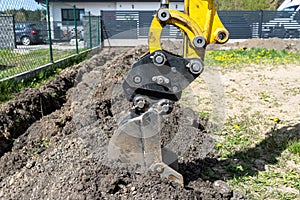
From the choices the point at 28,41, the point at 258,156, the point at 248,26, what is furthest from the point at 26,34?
the point at 248,26

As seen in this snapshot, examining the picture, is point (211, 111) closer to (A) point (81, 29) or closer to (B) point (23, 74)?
(B) point (23, 74)

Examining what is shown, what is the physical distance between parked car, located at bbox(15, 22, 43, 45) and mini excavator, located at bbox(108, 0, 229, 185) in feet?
20.8

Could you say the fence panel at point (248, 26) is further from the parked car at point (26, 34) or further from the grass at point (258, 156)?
the grass at point (258, 156)

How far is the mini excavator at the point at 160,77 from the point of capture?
240 cm

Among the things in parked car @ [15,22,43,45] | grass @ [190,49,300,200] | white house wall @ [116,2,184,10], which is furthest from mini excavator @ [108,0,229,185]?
white house wall @ [116,2,184,10]

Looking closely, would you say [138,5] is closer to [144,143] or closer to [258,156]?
[258,156]

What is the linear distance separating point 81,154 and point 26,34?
6.80 metres

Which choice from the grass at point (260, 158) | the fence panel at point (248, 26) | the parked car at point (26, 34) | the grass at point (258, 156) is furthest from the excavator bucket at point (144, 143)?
the fence panel at point (248, 26)

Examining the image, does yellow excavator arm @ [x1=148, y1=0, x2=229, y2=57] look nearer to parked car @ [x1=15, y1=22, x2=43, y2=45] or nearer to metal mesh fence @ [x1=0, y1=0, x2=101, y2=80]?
metal mesh fence @ [x1=0, y1=0, x2=101, y2=80]

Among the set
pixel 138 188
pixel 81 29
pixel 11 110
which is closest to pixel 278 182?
pixel 138 188

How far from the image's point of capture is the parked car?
825 cm

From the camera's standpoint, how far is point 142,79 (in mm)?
2402

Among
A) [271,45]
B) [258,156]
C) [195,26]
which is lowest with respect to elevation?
[258,156]

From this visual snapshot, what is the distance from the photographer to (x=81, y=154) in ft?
9.69
